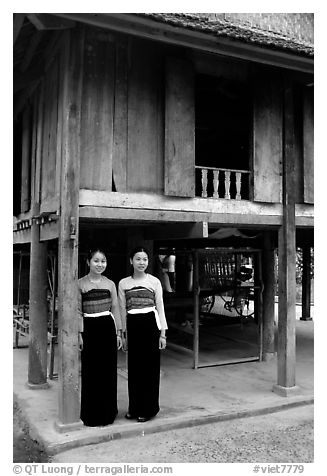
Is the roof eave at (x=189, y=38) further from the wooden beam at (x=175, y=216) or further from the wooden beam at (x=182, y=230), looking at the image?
the wooden beam at (x=182, y=230)

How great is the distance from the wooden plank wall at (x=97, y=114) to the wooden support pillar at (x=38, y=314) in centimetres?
219

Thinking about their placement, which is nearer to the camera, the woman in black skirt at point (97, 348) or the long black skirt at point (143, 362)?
the woman in black skirt at point (97, 348)

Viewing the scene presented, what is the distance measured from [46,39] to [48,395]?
5.43 m

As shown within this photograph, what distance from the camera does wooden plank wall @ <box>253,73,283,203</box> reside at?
7344mm

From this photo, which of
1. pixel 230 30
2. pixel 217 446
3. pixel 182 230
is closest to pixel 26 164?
pixel 182 230

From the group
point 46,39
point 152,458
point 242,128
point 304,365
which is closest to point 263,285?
point 304,365

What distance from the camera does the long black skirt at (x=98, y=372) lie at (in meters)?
5.99

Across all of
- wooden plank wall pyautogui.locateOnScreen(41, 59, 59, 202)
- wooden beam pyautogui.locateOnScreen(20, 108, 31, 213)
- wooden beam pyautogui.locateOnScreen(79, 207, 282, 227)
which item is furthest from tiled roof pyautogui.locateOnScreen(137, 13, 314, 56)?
wooden beam pyautogui.locateOnScreen(20, 108, 31, 213)

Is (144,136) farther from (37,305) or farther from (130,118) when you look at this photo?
(37,305)

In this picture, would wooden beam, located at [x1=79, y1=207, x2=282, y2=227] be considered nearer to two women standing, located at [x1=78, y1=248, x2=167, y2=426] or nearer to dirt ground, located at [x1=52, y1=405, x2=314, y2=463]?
two women standing, located at [x1=78, y1=248, x2=167, y2=426]

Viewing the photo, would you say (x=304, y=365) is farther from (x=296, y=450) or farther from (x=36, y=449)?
(x=36, y=449)

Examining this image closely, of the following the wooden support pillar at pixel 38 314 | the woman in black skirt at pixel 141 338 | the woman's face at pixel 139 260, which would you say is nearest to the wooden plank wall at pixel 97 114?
the woman's face at pixel 139 260

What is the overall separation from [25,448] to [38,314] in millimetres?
2605

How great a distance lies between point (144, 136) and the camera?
6574 millimetres
